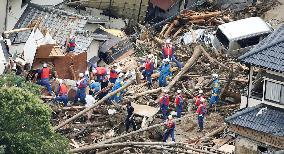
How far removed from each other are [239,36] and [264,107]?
10.2 meters

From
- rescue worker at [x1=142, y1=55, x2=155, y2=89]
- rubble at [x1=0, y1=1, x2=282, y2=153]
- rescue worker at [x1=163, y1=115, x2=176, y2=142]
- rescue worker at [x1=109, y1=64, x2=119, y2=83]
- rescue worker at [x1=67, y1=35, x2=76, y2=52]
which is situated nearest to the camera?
rescue worker at [x1=163, y1=115, x2=176, y2=142]

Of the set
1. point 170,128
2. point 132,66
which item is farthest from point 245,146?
point 132,66

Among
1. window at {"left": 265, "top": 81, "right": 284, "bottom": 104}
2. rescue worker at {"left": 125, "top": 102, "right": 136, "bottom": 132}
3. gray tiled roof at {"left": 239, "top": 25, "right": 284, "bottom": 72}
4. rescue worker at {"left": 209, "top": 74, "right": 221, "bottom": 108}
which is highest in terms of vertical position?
gray tiled roof at {"left": 239, "top": 25, "right": 284, "bottom": 72}

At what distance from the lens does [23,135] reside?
19.5 m

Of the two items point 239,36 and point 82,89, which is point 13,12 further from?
point 239,36

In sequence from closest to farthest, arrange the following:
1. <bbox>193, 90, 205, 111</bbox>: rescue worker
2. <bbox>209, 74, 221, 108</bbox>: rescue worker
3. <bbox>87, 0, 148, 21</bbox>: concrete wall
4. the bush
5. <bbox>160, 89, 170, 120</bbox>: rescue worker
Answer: the bush → <bbox>193, 90, 205, 111</bbox>: rescue worker → <bbox>160, 89, 170, 120</bbox>: rescue worker → <bbox>209, 74, 221, 108</bbox>: rescue worker → <bbox>87, 0, 148, 21</bbox>: concrete wall

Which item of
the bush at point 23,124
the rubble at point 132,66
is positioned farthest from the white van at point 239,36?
the bush at point 23,124

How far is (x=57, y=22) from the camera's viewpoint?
1335 inches

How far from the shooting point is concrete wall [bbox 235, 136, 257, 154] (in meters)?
A: 24.2

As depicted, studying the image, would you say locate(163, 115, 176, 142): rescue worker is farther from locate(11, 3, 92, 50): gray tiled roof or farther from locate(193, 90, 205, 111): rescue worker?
locate(11, 3, 92, 50): gray tiled roof

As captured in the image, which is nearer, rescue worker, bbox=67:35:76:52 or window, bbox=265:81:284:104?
window, bbox=265:81:284:104

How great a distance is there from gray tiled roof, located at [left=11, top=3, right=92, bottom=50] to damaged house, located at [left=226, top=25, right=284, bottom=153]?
36.5 ft

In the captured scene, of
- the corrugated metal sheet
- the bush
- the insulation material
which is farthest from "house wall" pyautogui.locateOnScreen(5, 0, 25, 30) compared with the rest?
the bush

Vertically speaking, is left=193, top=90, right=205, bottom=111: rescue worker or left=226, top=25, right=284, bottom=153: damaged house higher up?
left=226, top=25, right=284, bottom=153: damaged house
